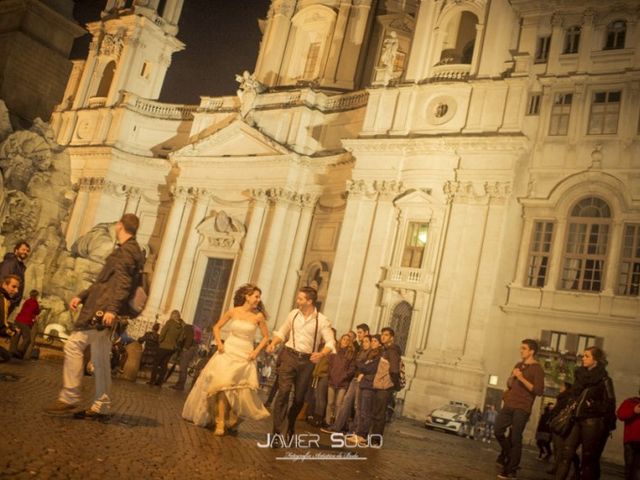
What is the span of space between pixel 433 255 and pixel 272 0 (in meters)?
20.9

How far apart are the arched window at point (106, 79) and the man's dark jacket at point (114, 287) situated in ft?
119

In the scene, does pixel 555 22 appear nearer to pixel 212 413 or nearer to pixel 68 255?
pixel 68 255

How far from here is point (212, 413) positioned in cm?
827

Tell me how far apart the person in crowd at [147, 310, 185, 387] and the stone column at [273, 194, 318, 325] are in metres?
14.6

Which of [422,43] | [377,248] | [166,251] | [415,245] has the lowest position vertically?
[166,251]

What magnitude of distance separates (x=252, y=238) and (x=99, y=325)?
82.1 feet

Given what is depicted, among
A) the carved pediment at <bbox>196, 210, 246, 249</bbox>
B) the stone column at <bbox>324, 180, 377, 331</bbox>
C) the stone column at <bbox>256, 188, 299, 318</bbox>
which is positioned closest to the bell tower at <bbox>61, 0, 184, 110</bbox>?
the carved pediment at <bbox>196, 210, 246, 249</bbox>

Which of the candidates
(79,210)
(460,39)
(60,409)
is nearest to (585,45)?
(460,39)

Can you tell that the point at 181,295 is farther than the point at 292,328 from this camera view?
Yes

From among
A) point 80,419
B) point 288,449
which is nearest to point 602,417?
point 288,449

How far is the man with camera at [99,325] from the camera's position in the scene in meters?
6.70

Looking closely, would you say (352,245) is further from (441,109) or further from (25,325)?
(25,325)

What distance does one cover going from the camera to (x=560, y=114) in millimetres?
24578

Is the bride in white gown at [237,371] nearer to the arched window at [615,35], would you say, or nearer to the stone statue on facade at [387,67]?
the arched window at [615,35]
